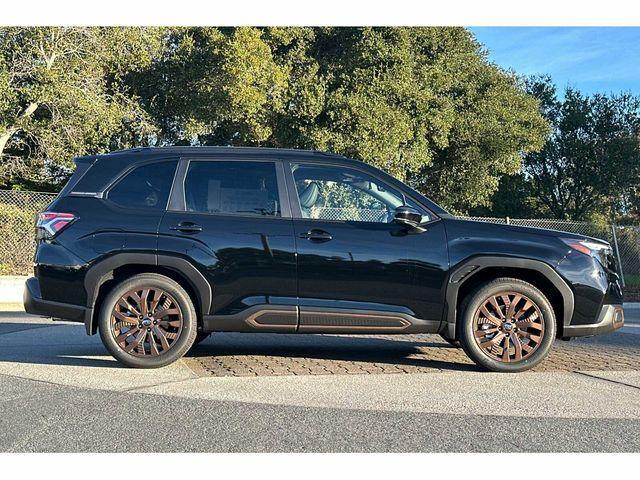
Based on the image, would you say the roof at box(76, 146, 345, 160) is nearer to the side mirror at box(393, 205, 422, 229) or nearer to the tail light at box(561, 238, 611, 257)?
the side mirror at box(393, 205, 422, 229)

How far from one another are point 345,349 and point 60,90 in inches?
489

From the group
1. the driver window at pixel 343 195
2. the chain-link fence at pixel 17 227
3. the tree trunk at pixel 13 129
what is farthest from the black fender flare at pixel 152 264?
the tree trunk at pixel 13 129

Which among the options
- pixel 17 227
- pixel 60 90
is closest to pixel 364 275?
pixel 17 227

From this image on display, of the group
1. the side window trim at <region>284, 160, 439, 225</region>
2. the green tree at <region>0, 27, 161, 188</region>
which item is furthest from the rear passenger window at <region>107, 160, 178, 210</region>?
the green tree at <region>0, 27, 161, 188</region>

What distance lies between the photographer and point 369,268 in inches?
216

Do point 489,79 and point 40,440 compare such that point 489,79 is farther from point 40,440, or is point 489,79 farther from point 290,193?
point 40,440

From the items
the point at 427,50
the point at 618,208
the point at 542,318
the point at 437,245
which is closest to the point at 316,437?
the point at 437,245

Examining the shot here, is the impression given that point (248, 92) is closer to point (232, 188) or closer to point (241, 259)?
point (232, 188)

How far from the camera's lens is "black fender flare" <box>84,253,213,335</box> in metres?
5.52

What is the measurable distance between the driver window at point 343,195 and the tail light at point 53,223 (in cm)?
210

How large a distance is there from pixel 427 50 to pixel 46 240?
18216mm

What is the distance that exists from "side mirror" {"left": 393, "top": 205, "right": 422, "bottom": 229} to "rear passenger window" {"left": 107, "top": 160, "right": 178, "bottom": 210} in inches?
83.4

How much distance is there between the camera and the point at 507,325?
555cm

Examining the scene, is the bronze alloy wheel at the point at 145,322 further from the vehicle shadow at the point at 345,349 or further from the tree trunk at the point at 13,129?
the tree trunk at the point at 13,129
